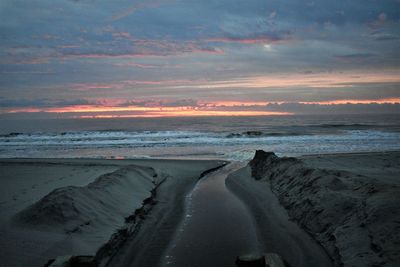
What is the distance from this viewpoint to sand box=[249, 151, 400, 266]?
15.3ft

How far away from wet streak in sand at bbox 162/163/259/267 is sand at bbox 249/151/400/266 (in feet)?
3.96

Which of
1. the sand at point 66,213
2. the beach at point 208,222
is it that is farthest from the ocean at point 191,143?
the beach at point 208,222

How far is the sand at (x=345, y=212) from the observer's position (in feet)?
15.3

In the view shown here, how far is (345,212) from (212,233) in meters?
2.53

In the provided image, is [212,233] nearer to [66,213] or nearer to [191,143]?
[66,213]

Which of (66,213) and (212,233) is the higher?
(66,213)

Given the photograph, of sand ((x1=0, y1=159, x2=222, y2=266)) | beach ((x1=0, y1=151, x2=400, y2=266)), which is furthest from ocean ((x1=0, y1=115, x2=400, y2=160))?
beach ((x1=0, y1=151, x2=400, y2=266))

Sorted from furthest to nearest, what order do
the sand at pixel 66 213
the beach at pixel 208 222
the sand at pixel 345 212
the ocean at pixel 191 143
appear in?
the ocean at pixel 191 143 < the sand at pixel 66 213 < the beach at pixel 208 222 < the sand at pixel 345 212

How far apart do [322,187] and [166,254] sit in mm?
3952

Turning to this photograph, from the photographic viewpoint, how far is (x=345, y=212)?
607cm

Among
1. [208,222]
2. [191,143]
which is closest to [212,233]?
[208,222]

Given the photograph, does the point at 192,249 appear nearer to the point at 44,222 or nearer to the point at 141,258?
the point at 141,258

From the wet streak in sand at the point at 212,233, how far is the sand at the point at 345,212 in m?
1.21

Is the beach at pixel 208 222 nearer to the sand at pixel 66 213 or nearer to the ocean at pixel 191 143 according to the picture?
the sand at pixel 66 213
